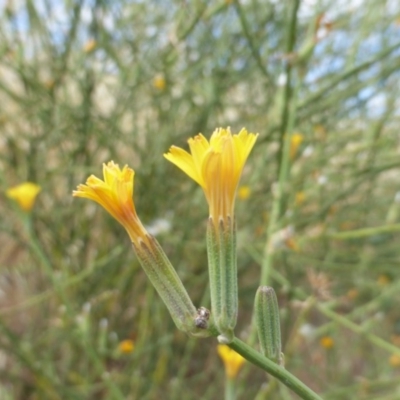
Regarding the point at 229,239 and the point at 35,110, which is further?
the point at 35,110

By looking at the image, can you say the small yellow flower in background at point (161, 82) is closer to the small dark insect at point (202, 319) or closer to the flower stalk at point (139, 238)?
the flower stalk at point (139, 238)

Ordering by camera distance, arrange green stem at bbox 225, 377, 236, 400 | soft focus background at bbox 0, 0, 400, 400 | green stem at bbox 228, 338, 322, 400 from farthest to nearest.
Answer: soft focus background at bbox 0, 0, 400, 400 < green stem at bbox 225, 377, 236, 400 < green stem at bbox 228, 338, 322, 400

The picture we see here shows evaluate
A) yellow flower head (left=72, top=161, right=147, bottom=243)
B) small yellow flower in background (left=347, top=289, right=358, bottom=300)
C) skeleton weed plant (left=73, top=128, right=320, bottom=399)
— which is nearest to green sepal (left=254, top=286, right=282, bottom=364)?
skeleton weed plant (left=73, top=128, right=320, bottom=399)

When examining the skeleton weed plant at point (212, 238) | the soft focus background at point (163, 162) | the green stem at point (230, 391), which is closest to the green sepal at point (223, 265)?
the skeleton weed plant at point (212, 238)

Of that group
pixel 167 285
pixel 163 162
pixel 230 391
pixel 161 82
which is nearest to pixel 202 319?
pixel 167 285

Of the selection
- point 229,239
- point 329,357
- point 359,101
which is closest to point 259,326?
point 229,239

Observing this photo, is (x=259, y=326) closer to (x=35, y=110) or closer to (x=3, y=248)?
(x=35, y=110)

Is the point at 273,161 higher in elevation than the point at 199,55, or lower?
lower

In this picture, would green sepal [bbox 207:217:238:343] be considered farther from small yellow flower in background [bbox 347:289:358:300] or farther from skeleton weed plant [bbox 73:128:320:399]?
small yellow flower in background [bbox 347:289:358:300]

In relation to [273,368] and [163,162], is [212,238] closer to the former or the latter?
[273,368]
